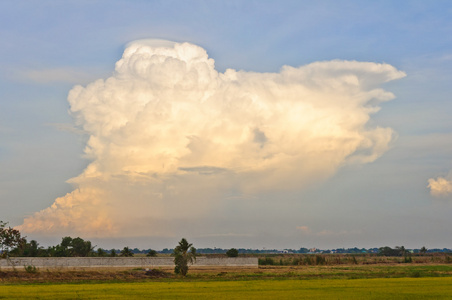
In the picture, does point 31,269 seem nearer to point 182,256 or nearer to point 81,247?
point 182,256

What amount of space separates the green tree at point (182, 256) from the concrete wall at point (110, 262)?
55.4 ft

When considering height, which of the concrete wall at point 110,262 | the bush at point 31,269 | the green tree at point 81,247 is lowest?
the bush at point 31,269

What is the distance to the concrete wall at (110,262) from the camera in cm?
9112

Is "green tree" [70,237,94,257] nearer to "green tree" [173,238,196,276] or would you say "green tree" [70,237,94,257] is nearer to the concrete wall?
the concrete wall

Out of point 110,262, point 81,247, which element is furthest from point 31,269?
point 81,247

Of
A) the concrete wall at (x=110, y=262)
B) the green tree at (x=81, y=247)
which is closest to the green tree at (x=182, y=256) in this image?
the concrete wall at (x=110, y=262)

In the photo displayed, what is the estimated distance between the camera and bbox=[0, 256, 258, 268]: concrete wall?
299 ft

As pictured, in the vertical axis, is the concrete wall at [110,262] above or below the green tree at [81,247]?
below

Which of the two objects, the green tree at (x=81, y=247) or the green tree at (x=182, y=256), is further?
the green tree at (x=81, y=247)

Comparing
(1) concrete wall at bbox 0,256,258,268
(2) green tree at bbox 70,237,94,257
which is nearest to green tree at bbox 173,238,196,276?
(1) concrete wall at bbox 0,256,258,268

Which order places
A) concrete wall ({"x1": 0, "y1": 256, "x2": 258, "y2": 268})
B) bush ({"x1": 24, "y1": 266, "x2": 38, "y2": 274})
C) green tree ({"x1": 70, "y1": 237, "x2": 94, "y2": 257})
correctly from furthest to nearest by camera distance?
green tree ({"x1": 70, "y1": 237, "x2": 94, "y2": 257}), concrete wall ({"x1": 0, "y1": 256, "x2": 258, "y2": 268}), bush ({"x1": 24, "y1": 266, "x2": 38, "y2": 274})

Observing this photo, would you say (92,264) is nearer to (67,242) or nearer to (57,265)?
(57,265)

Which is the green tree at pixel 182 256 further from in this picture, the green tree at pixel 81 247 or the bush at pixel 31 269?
the green tree at pixel 81 247

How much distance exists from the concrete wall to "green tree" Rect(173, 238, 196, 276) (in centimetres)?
1689
